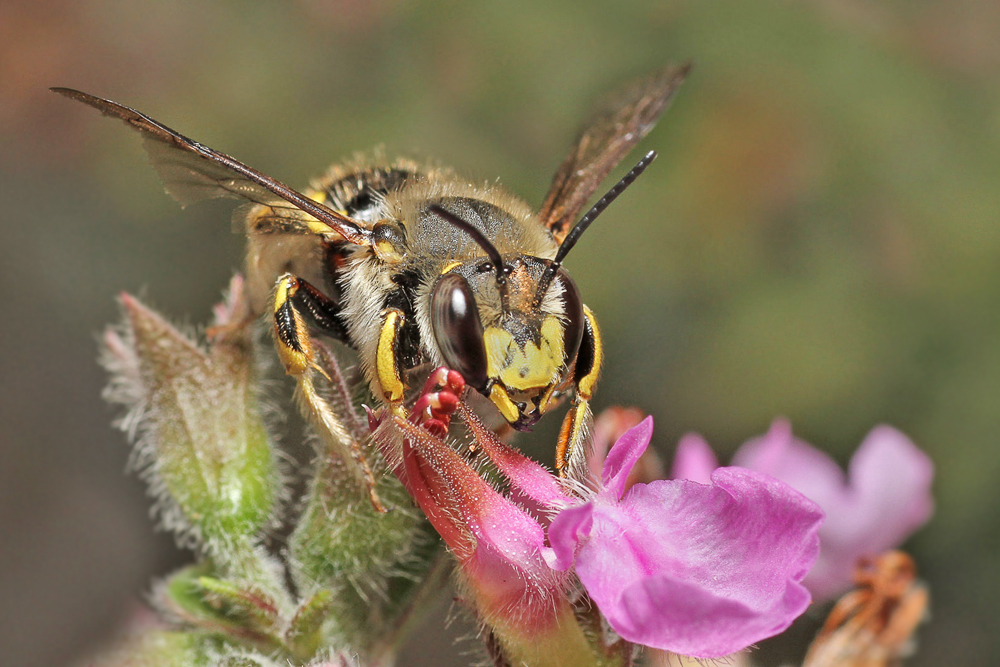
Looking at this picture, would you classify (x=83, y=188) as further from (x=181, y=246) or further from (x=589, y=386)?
(x=589, y=386)

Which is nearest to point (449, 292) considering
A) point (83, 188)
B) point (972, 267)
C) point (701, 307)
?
point (701, 307)

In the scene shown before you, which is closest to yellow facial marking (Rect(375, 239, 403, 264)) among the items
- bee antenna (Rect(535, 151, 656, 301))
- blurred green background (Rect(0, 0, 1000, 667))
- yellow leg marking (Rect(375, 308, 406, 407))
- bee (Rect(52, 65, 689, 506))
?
bee (Rect(52, 65, 689, 506))

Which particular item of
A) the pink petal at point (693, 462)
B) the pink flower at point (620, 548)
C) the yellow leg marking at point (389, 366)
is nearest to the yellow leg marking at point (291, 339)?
the yellow leg marking at point (389, 366)

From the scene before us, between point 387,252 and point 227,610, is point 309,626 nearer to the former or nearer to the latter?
point 227,610

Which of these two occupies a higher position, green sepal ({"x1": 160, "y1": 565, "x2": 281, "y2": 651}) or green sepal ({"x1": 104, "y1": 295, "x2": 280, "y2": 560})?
green sepal ({"x1": 104, "y1": 295, "x2": 280, "y2": 560})

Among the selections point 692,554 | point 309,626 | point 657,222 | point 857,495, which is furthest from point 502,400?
point 657,222

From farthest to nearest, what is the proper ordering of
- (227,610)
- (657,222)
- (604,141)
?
(657,222)
(604,141)
(227,610)

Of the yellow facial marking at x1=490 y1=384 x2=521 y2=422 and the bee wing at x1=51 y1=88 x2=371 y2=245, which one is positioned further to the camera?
the bee wing at x1=51 y1=88 x2=371 y2=245

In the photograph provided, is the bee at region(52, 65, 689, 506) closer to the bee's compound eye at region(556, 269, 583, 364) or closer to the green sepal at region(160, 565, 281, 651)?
the bee's compound eye at region(556, 269, 583, 364)
